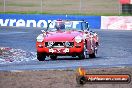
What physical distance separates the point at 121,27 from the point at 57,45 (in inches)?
938

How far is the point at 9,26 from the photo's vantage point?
46.9 meters

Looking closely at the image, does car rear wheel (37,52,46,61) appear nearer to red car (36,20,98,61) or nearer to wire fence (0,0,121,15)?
red car (36,20,98,61)

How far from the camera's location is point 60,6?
5812 cm

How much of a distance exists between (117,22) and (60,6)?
615 inches

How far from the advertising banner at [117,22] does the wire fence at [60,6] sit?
30.7 feet

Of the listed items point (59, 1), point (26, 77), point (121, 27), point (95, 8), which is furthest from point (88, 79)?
point (59, 1)

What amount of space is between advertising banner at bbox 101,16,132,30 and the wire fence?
9.36 m

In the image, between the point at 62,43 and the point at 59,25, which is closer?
the point at 62,43

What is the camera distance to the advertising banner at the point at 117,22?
42.3 metres

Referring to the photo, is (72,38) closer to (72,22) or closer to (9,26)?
(72,22)

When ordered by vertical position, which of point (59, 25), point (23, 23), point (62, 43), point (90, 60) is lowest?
point (90, 60)

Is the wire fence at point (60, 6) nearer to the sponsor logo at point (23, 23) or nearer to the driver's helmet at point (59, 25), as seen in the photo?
the sponsor logo at point (23, 23)

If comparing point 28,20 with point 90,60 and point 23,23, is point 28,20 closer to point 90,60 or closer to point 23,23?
point 23,23

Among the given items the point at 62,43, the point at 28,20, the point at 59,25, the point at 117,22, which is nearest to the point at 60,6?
the point at 28,20
